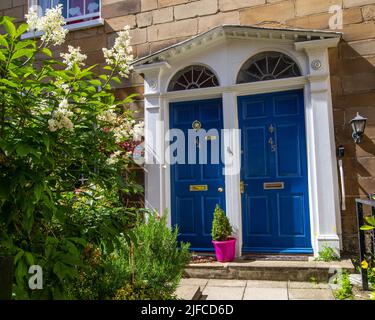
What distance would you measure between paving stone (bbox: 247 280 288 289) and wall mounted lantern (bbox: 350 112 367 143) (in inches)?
91.7

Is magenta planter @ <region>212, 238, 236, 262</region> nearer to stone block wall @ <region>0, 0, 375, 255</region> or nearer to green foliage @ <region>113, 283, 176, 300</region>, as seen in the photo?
stone block wall @ <region>0, 0, 375, 255</region>

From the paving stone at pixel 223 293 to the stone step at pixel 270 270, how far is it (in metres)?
0.42

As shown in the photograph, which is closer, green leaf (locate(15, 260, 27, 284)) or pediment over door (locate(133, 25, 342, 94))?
green leaf (locate(15, 260, 27, 284))

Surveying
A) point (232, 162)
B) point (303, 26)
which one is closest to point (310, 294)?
point (232, 162)

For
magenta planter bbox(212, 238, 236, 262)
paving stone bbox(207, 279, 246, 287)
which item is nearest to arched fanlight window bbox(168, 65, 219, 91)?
magenta planter bbox(212, 238, 236, 262)

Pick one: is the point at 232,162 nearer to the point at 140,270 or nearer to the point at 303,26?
the point at 303,26

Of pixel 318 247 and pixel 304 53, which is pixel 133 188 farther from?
pixel 304 53

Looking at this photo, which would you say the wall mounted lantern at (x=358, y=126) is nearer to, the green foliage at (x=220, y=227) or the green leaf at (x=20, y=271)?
the green foliage at (x=220, y=227)

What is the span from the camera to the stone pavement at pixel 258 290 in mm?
4078

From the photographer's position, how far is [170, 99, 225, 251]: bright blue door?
228 inches

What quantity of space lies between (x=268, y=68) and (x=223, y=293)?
11.6 feet
